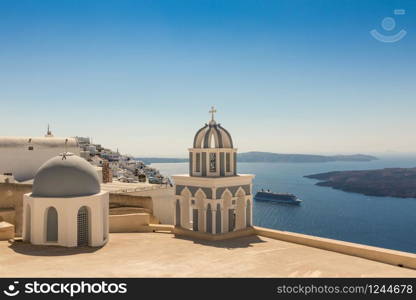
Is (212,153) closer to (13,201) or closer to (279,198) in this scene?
(13,201)

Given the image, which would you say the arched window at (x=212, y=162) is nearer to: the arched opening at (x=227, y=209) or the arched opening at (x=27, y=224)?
the arched opening at (x=227, y=209)

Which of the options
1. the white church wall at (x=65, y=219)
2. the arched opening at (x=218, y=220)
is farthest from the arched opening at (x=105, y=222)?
A: the arched opening at (x=218, y=220)

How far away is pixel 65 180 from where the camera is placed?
49.8 ft

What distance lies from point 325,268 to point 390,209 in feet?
371

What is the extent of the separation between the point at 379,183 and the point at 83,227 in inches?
5967

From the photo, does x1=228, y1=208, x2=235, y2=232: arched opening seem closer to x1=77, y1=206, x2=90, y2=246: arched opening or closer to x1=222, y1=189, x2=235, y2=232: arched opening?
x1=222, y1=189, x2=235, y2=232: arched opening

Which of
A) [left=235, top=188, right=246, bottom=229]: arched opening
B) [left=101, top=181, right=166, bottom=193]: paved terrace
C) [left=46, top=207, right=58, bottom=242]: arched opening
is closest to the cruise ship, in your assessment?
[left=101, top=181, right=166, bottom=193]: paved terrace

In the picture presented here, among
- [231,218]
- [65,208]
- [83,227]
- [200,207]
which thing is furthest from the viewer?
[231,218]

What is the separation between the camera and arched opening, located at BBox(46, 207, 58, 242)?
593 inches

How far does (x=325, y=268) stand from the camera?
11.7 m

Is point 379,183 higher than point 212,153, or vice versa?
point 212,153

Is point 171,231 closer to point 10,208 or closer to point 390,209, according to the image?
Result: point 10,208

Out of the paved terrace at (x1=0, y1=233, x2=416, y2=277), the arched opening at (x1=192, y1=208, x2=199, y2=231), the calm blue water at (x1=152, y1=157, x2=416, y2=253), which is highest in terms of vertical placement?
the arched opening at (x1=192, y1=208, x2=199, y2=231)

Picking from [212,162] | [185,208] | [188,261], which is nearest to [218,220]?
[185,208]
